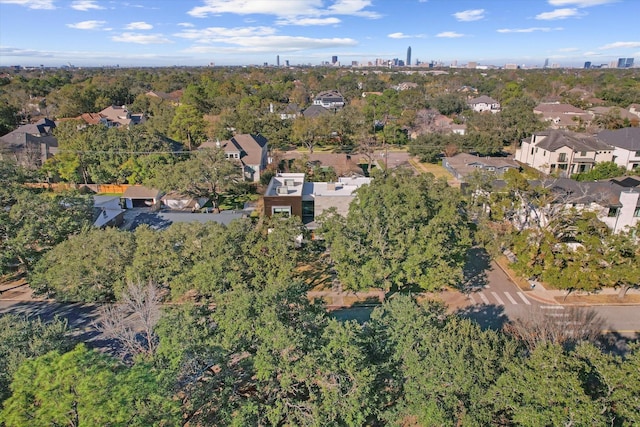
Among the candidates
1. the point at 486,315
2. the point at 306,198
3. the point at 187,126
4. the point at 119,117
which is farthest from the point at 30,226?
the point at 119,117

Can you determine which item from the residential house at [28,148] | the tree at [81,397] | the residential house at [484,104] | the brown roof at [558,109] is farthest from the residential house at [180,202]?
the residential house at [484,104]

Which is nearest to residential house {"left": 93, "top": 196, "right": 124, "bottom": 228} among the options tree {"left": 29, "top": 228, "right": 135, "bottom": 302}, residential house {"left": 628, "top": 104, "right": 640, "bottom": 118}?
tree {"left": 29, "top": 228, "right": 135, "bottom": 302}

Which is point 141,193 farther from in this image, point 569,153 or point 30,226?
point 569,153

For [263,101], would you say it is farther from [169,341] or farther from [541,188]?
[169,341]

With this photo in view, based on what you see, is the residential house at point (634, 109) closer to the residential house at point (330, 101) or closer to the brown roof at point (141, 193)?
the residential house at point (330, 101)

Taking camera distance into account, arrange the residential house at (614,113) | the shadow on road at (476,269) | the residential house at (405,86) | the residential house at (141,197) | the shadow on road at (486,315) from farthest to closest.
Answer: the residential house at (405,86), the residential house at (614,113), the residential house at (141,197), the shadow on road at (476,269), the shadow on road at (486,315)

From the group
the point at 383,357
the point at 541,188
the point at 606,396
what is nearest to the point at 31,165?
the point at 383,357
